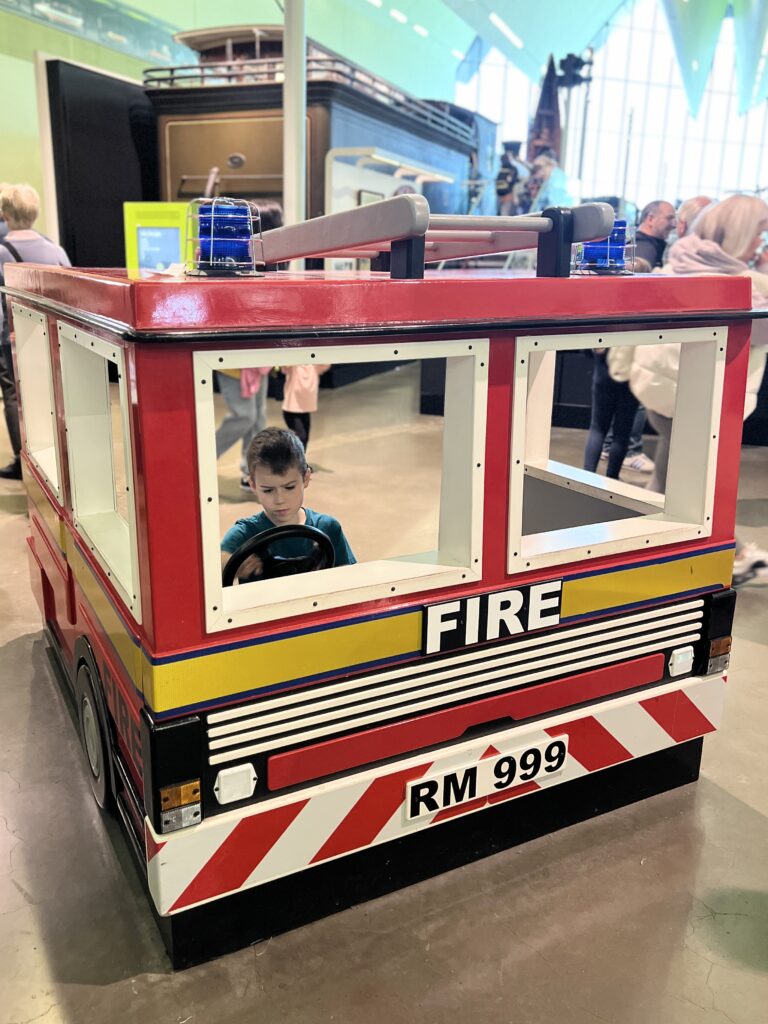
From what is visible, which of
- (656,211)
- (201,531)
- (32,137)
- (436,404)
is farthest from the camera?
(32,137)

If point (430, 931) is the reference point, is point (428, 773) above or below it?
above

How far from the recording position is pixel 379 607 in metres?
1.88

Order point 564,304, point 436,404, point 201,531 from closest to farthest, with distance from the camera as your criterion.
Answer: point 201,531 → point 564,304 → point 436,404

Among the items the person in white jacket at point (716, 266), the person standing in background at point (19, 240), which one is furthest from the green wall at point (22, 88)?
the person in white jacket at point (716, 266)

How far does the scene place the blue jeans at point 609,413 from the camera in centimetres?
527

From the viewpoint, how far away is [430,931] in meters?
2.00

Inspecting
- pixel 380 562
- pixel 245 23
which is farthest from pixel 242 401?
pixel 245 23

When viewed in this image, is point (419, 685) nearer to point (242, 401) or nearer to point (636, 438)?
point (242, 401)

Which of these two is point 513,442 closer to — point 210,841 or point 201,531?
point 201,531

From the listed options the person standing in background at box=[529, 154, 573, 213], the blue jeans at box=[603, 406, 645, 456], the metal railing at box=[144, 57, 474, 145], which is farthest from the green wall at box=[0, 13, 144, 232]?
the blue jeans at box=[603, 406, 645, 456]

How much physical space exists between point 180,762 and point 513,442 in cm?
99

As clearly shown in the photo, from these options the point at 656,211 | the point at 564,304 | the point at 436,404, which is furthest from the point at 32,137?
the point at 564,304

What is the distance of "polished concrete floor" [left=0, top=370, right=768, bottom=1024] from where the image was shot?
179cm

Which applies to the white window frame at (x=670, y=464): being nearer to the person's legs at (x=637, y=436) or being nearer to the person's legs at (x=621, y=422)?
the person's legs at (x=621, y=422)
